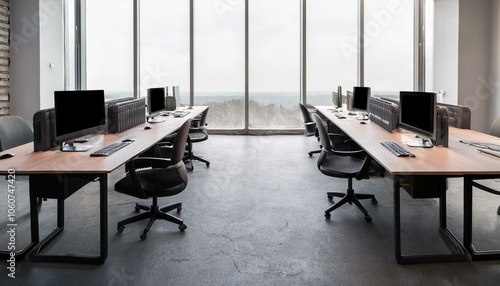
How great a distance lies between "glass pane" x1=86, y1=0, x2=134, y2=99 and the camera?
25.9 ft

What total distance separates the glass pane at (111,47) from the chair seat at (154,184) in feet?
17.8

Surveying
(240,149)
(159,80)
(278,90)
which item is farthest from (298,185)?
(159,80)

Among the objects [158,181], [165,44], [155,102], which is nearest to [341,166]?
[158,181]

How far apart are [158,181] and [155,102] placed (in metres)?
2.78

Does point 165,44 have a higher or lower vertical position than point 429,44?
higher

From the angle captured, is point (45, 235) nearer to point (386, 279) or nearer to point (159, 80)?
point (386, 279)

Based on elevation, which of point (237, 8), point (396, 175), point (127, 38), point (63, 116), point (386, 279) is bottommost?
point (386, 279)

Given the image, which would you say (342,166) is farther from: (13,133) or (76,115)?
(13,133)

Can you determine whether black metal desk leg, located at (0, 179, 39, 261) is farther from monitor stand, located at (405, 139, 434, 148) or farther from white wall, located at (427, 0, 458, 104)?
white wall, located at (427, 0, 458, 104)

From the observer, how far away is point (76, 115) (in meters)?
2.83

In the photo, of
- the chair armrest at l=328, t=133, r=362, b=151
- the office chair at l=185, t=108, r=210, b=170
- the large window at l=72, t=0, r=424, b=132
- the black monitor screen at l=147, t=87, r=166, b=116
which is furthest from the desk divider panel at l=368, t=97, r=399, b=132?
the large window at l=72, t=0, r=424, b=132

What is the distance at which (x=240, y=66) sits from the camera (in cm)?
837

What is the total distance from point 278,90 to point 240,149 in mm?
2343

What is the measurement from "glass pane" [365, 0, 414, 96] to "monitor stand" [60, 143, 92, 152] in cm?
666
